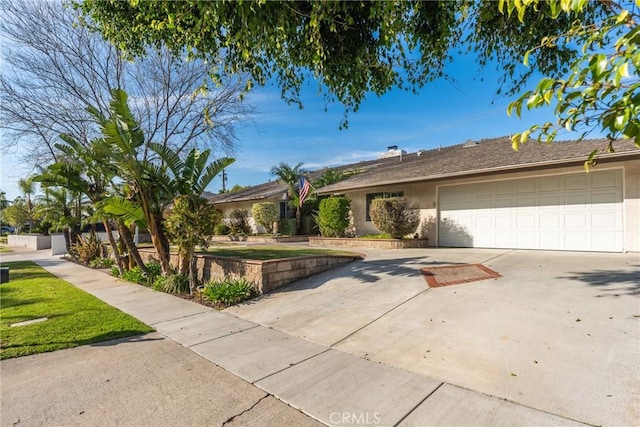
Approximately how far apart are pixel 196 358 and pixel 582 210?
11868 mm

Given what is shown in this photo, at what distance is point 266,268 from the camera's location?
7.93m

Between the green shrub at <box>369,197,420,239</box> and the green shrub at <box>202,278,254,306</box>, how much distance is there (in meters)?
7.66

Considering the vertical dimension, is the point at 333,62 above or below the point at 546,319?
above

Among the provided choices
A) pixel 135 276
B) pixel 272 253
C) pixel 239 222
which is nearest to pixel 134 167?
pixel 135 276

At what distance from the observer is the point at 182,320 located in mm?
6434

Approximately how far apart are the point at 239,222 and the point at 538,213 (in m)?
19.0

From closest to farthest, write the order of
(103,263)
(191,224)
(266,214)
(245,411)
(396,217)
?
1. (245,411)
2. (191,224)
3. (396,217)
4. (103,263)
5. (266,214)

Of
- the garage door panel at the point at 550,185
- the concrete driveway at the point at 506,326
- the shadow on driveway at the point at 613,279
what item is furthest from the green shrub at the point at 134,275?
the garage door panel at the point at 550,185

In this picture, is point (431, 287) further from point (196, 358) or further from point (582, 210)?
point (582, 210)

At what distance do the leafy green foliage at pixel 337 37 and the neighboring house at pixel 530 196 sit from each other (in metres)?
5.85

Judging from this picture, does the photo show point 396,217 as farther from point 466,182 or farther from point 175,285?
point 175,285

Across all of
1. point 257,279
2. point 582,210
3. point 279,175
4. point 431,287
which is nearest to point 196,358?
point 257,279

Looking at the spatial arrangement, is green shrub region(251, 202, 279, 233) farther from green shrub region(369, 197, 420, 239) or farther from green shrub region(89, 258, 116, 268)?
green shrub region(369, 197, 420, 239)

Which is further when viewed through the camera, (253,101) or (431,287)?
(253,101)
